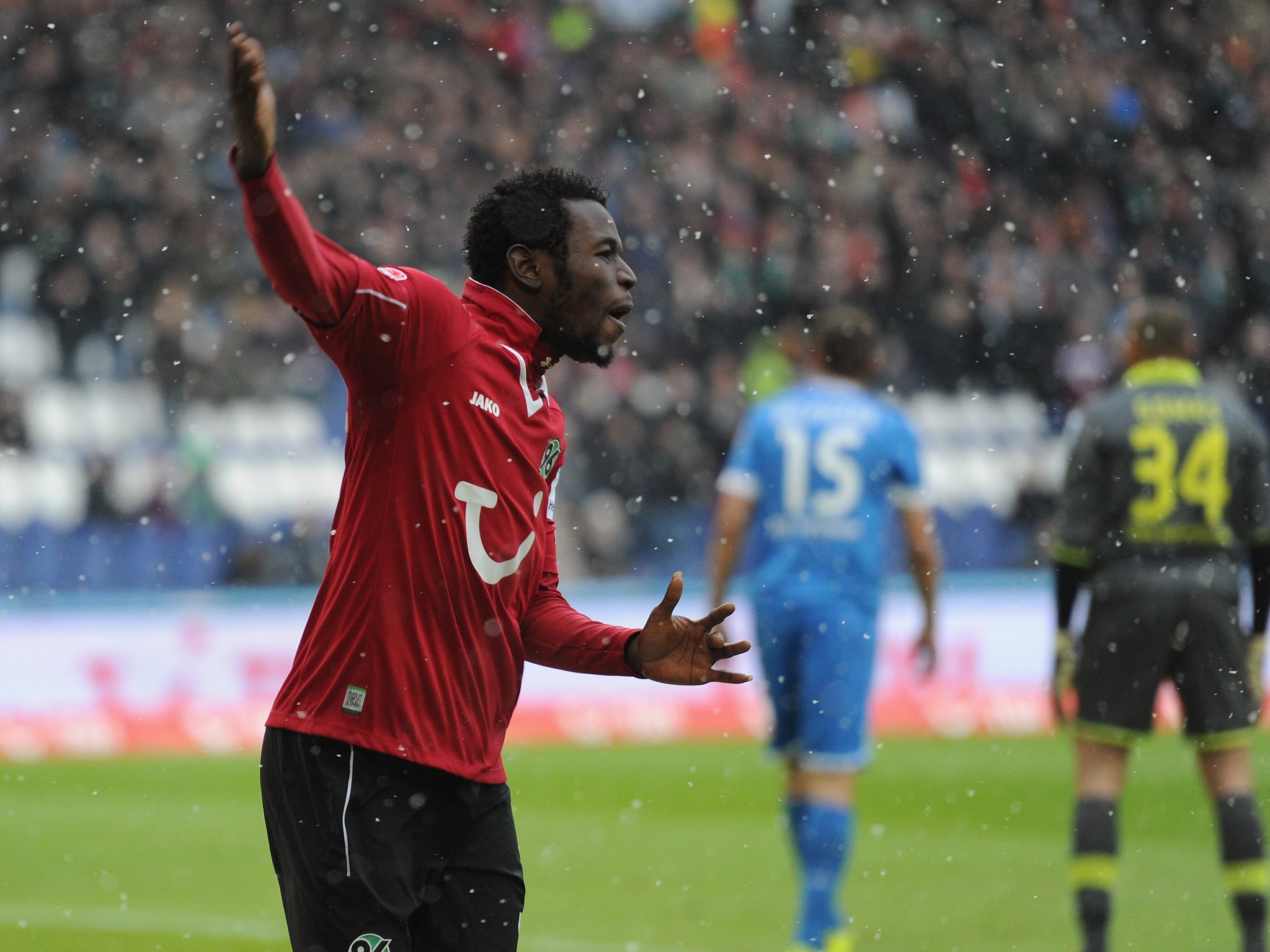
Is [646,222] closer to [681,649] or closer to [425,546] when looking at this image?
[681,649]


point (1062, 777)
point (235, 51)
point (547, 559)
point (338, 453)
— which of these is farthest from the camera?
point (338, 453)

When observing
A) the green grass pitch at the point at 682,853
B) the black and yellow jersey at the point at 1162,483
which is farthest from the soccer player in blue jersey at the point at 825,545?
the green grass pitch at the point at 682,853

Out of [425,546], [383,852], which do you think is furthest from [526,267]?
[383,852]

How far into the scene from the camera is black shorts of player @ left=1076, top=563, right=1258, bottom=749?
15.7 ft

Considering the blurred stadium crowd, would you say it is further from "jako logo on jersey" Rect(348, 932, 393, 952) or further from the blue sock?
"jako logo on jersey" Rect(348, 932, 393, 952)

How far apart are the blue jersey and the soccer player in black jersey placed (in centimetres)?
56

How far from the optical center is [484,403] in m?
2.56

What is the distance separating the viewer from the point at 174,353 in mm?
12742

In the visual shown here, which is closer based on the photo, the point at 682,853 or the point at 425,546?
the point at 425,546

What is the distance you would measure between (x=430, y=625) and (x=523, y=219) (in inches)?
26.9

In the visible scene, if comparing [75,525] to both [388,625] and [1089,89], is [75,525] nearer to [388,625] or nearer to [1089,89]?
[388,625]

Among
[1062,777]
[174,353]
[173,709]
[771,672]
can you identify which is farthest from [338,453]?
[771,672]

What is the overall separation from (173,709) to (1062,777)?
5098 mm

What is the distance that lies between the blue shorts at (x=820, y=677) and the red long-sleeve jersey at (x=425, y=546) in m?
2.46
